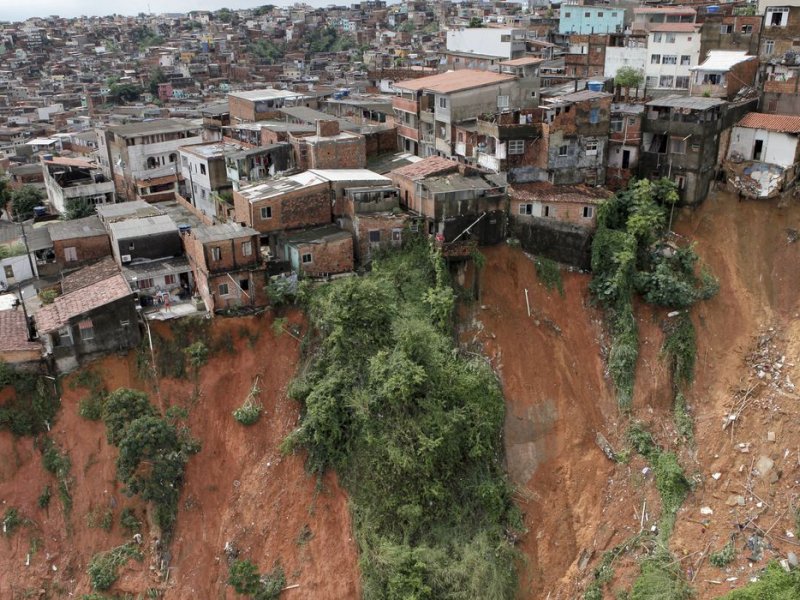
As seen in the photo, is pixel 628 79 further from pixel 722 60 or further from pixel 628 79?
pixel 722 60

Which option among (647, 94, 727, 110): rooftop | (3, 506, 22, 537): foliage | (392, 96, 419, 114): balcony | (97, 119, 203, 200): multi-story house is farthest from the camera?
(97, 119, 203, 200): multi-story house

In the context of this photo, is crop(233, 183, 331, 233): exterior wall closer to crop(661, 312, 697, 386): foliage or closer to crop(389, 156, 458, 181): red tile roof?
crop(389, 156, 458, 181): red tile roof

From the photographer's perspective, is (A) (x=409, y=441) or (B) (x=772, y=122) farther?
(B) (x=772, y=122)

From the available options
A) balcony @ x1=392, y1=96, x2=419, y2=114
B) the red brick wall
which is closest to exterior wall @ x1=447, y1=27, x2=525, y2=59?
balcony @ x1=392, y1=96, x2=419, y2=114

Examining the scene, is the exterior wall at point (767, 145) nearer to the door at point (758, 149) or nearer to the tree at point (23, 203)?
the door at point (758, 149)

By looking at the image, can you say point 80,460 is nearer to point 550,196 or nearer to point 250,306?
point 250,306

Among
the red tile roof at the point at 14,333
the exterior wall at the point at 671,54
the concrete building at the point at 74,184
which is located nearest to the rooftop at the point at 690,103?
the exterior wall at the point at 671,54

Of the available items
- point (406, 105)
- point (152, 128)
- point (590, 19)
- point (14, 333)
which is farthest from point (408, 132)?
point (590, 19)
